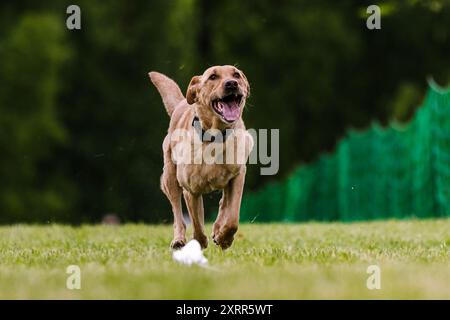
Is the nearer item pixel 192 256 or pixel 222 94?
pixel 192 256

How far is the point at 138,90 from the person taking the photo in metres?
30.5

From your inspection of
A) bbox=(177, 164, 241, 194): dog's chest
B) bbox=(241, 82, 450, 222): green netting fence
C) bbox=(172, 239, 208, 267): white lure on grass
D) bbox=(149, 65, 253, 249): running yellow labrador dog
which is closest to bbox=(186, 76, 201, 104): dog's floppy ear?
bbox=(149, 65, 253, 249): running yellow labrador dog

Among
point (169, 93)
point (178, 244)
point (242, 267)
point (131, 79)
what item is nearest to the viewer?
point (242, 267)

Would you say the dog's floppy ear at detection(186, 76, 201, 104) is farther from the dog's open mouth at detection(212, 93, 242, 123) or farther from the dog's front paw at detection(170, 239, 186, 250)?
the dog's front paw at detection(170, 239, 186, 250)

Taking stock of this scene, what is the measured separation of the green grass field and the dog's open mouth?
1026mm

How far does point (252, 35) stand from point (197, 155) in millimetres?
24514

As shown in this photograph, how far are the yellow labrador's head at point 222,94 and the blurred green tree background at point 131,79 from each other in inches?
792

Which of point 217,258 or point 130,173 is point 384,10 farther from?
point 130,173

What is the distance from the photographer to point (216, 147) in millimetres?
7211

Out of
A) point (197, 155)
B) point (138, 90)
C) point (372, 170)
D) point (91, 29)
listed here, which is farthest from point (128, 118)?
point (197, 155)

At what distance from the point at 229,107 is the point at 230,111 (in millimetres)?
40

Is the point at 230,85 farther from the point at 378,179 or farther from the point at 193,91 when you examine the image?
the point at 378,179

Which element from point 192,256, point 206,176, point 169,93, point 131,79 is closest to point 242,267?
point 192,256

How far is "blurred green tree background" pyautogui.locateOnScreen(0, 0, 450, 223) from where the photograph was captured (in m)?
29.6
